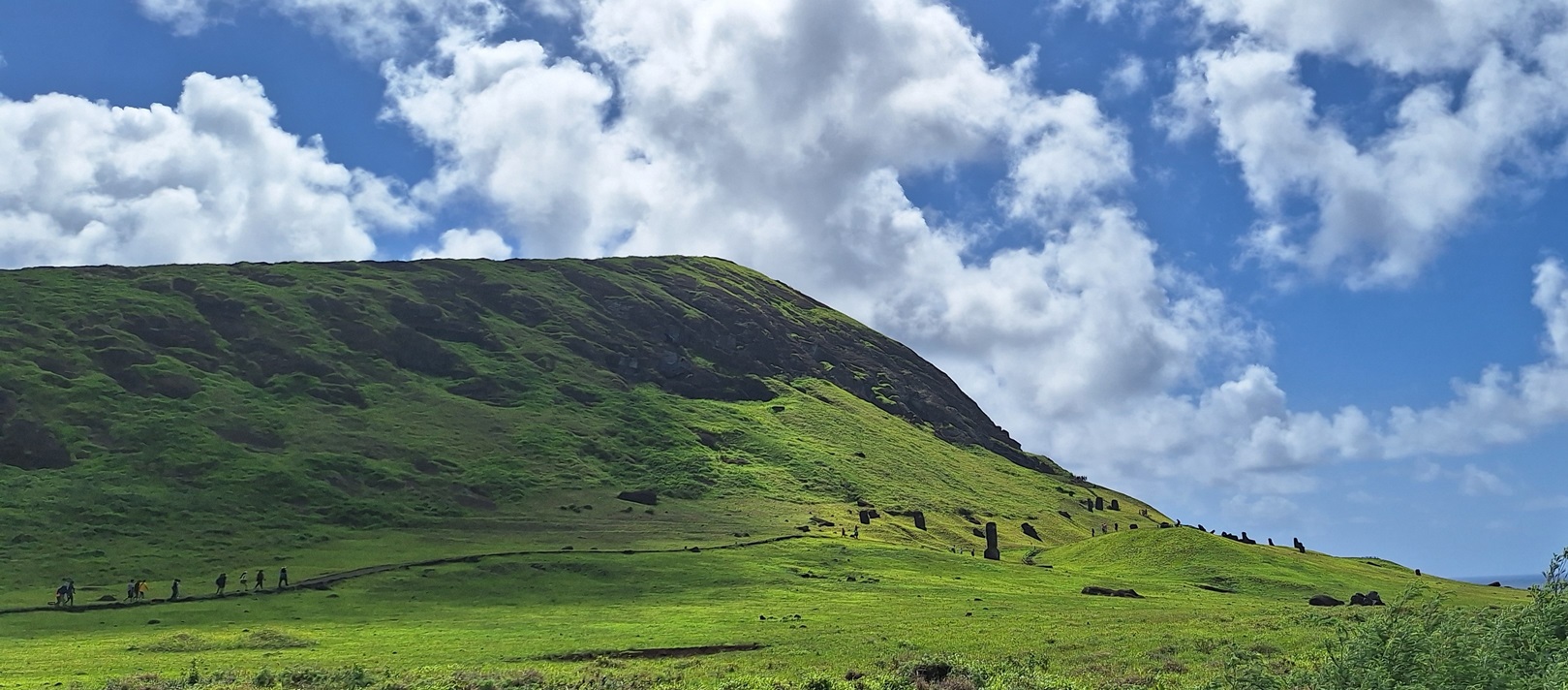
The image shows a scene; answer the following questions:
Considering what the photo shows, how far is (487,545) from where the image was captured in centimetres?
11106

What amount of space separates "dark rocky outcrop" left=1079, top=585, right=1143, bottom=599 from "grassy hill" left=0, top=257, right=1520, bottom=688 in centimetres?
204

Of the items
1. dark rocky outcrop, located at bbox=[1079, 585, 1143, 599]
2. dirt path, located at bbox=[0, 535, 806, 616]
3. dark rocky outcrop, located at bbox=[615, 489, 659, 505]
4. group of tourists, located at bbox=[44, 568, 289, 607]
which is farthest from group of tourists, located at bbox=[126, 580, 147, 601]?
dark rocky outcrop, located at bbox=[615, 489, 659, 505]

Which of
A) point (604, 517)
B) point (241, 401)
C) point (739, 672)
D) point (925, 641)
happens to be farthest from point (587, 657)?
point (241, 401)

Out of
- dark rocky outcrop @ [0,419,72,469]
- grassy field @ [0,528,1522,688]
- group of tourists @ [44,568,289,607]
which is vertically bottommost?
group of tourists @ [44,568,289,607]

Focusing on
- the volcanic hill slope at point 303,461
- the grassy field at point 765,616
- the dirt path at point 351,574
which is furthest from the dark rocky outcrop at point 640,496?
the grassy field at point 765,616

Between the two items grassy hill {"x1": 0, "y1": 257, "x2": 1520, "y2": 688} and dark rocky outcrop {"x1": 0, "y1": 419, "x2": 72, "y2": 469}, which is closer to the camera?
grassy hill {"x1": 0, "y1": 257, "x2": 1520, "y2": 688}

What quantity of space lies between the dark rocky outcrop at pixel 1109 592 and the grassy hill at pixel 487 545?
2.04 meters

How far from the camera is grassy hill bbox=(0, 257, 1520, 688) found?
47.5 metres

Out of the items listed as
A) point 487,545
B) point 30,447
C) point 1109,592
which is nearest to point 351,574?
point 487,545

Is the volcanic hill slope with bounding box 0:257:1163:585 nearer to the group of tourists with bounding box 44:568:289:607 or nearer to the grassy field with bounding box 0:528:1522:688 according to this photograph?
the group of tourists with bounding box 44:568:289:607

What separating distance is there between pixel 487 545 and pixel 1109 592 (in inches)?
2448

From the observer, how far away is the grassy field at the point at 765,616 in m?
43.2

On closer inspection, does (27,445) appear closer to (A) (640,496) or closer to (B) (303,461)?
(B) (303,461)

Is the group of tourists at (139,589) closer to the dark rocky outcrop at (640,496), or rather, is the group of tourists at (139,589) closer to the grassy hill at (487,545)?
the grassy hill at (487,545)
